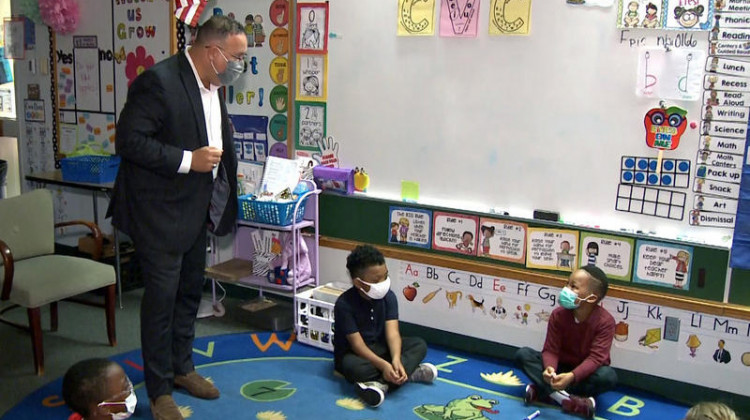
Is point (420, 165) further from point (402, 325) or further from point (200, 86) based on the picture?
point (200, 86)

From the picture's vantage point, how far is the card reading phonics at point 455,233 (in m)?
3.54

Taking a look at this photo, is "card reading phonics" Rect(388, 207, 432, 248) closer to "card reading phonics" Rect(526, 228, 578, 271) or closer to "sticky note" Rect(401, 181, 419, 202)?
"sticky note" Rect(401, 181, 419, 202)

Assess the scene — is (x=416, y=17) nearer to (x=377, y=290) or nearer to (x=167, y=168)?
(x=377, y=290)

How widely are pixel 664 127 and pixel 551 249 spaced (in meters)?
0.77

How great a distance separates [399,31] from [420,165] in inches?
28.4

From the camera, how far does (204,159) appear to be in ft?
8.70

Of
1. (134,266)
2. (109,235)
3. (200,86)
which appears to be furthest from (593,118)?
(109,235)

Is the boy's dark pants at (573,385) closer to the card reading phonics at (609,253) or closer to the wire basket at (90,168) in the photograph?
the card reading phonics at (609,253)

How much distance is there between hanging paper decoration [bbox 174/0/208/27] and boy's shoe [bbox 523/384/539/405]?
2.98 m

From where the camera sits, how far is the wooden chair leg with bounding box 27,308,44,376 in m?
3.17

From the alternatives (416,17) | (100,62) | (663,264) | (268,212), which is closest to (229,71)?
(268,212)

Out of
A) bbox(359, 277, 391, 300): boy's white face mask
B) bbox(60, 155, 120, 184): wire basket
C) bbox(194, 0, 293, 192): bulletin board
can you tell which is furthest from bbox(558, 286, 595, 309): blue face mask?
bbox(60, 155, 120, 184): wire basket

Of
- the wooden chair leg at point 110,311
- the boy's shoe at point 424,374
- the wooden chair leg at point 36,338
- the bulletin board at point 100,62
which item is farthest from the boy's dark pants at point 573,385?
the bulletin board at point 100,62

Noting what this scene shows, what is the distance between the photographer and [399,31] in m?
Result: 3.61
